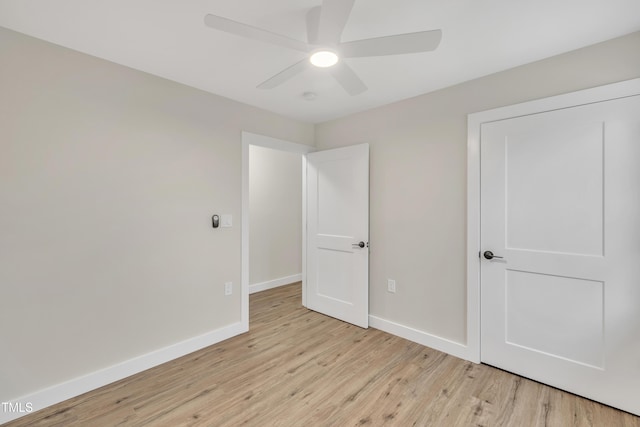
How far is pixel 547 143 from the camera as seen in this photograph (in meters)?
2.06

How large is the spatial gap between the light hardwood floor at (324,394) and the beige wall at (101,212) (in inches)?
12.1

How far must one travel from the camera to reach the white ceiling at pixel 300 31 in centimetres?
154

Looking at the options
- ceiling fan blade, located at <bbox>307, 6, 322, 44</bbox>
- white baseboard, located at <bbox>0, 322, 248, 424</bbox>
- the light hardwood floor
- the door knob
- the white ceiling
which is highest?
the white ceiling

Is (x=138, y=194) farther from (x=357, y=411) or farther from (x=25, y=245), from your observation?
(x=357, y=411)

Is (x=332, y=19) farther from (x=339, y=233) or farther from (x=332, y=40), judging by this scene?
(x=339, y=233)

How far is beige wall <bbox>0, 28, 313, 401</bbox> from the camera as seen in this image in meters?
1.80

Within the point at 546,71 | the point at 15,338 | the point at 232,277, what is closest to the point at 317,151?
the point at 232,277

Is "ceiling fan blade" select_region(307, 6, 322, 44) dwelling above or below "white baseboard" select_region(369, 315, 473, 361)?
above

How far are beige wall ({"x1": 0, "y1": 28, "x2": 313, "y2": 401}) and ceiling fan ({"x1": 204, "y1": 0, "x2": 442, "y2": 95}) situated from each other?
1.31 meters

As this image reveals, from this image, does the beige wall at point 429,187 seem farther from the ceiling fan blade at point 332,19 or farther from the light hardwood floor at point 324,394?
the ceiling fan blade at point 332,19

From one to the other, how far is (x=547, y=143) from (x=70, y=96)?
3.35 m

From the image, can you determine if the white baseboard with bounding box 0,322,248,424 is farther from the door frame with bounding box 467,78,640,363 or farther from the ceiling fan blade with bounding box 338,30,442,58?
the ceiling fan blade with bounding box 338,30,442,58

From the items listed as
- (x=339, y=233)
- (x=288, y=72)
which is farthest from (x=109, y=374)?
(x=288, y=72)

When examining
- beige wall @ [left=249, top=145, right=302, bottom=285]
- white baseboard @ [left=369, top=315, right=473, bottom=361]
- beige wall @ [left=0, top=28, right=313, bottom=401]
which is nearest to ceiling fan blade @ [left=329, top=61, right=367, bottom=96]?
beige wall @ [left=0, top=28, right=313, bottom=401]
